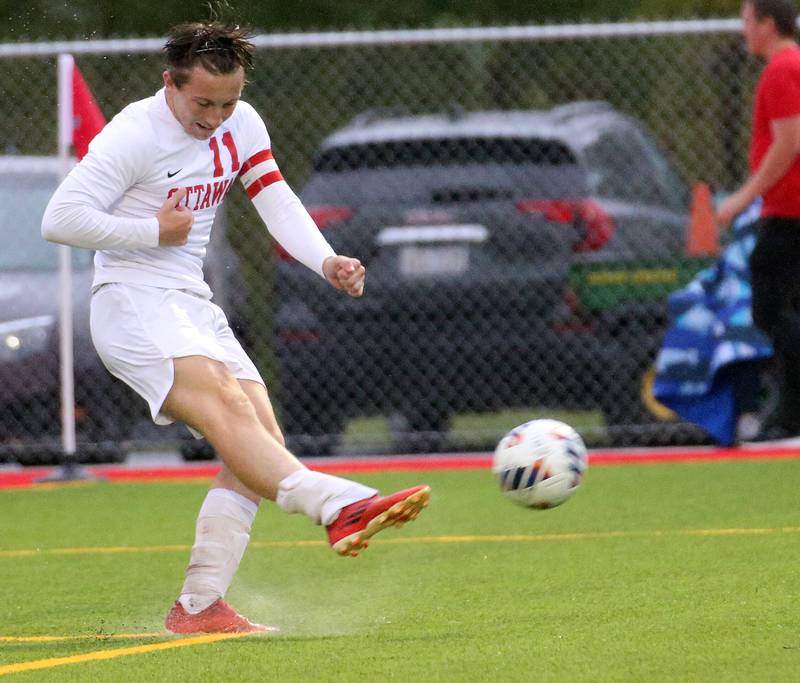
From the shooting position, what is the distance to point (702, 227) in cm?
1017

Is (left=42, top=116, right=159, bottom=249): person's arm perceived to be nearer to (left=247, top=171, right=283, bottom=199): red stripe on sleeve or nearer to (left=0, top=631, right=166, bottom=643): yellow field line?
(left=247, top=171, right=283, bottom=199): red stripe on sleeve

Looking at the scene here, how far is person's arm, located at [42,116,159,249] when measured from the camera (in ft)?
16.5

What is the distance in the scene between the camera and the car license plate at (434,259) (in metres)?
9.82

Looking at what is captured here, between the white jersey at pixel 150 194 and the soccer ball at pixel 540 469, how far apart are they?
820 millimetres

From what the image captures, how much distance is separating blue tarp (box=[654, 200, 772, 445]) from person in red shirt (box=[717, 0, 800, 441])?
0.95 meters

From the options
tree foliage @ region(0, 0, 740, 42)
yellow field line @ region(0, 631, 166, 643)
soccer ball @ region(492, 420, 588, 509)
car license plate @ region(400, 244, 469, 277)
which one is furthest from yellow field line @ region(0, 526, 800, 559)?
tree foliage @ region(0, 0, 740, 42)

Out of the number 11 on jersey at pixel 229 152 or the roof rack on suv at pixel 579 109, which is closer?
the number 11 on jersey at pixel 229 152

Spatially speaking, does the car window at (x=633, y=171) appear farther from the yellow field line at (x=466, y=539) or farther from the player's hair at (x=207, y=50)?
the player's hair at (x=207, y=50)

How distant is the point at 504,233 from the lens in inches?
385

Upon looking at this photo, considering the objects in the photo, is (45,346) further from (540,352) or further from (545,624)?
(545,624)

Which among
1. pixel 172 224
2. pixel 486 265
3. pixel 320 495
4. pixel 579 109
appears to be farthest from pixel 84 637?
pixel 579 109

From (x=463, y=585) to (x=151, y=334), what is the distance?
1598 millimetres

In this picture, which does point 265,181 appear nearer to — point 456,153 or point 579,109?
point 456,153

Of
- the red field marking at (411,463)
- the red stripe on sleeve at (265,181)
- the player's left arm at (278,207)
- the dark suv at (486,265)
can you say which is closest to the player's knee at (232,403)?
the player's left arm at (278,207)
